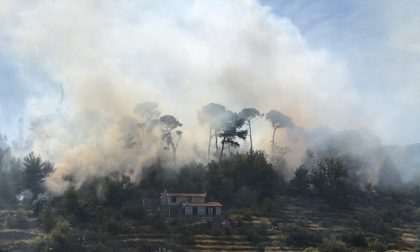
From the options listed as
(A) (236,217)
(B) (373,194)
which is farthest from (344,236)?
(B) (373,194)

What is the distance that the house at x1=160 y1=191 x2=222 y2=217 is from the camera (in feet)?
236

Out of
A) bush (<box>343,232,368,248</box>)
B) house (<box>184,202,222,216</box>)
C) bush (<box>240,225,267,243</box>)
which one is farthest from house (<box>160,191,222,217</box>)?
bush (<box>343,232,368,248</box>)

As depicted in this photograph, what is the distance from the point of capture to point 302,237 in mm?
64188

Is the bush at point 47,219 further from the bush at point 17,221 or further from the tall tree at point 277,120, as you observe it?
the tall tree at point 277,120

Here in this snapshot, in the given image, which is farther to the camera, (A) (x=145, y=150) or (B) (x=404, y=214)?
(A) (x=145, y=150)

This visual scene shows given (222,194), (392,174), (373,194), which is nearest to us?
(222,194)

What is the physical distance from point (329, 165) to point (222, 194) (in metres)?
17.6

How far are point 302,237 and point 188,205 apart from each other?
16.0 metres

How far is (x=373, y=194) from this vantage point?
89438mm

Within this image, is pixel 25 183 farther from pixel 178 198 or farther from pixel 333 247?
pixel 333 247

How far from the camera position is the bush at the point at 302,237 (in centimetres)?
6362

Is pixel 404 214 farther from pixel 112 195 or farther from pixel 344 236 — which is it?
pixel 112 195

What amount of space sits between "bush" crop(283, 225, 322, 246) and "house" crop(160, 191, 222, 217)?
445 inches

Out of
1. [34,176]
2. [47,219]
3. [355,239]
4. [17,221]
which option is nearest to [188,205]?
[47,219]
